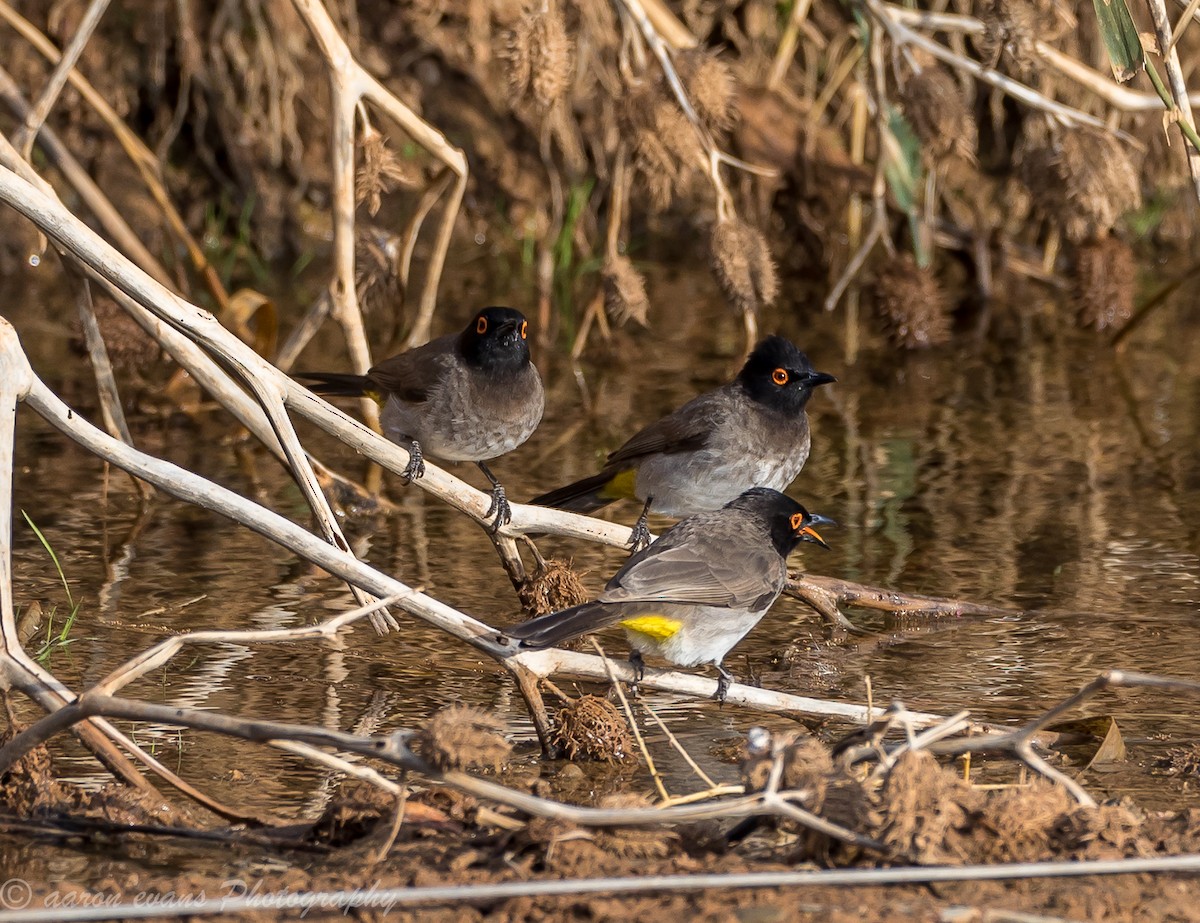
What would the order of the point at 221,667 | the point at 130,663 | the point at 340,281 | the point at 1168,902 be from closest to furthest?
the point at 1168,902 < the point at 130,663 < the point at 221,667 < the point at 340,281

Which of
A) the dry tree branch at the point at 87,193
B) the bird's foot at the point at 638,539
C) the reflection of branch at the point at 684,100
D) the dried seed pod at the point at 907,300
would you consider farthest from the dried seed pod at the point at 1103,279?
the dry tree branch at the point at 87,193

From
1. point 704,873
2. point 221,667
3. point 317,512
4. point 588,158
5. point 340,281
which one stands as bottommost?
point 221,667

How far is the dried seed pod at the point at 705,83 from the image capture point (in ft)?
24.2

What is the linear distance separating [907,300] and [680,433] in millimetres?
3107

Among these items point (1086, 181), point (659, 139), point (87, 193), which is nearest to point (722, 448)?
point (659, 139)

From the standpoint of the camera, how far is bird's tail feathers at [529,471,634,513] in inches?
248

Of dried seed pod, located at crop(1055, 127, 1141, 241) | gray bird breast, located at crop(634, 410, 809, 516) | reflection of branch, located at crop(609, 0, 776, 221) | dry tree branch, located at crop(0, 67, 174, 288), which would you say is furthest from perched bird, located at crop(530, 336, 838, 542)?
dry tree branch, located at crop(0, 67, 174, 288)

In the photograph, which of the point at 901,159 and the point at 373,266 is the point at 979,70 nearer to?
the point at 901,159

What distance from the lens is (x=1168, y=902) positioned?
321 centimetres

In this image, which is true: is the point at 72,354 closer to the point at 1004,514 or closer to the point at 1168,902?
the point at 1004,514

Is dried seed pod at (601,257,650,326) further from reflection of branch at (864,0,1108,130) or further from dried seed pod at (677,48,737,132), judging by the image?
reflection of branch at (864,0,1108,130)

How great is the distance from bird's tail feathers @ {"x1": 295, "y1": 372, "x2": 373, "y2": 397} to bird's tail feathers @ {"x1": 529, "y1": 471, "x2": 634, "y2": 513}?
79 centimetres

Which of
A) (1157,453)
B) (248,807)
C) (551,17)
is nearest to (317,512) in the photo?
(248,807)

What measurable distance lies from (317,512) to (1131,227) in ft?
29.0
